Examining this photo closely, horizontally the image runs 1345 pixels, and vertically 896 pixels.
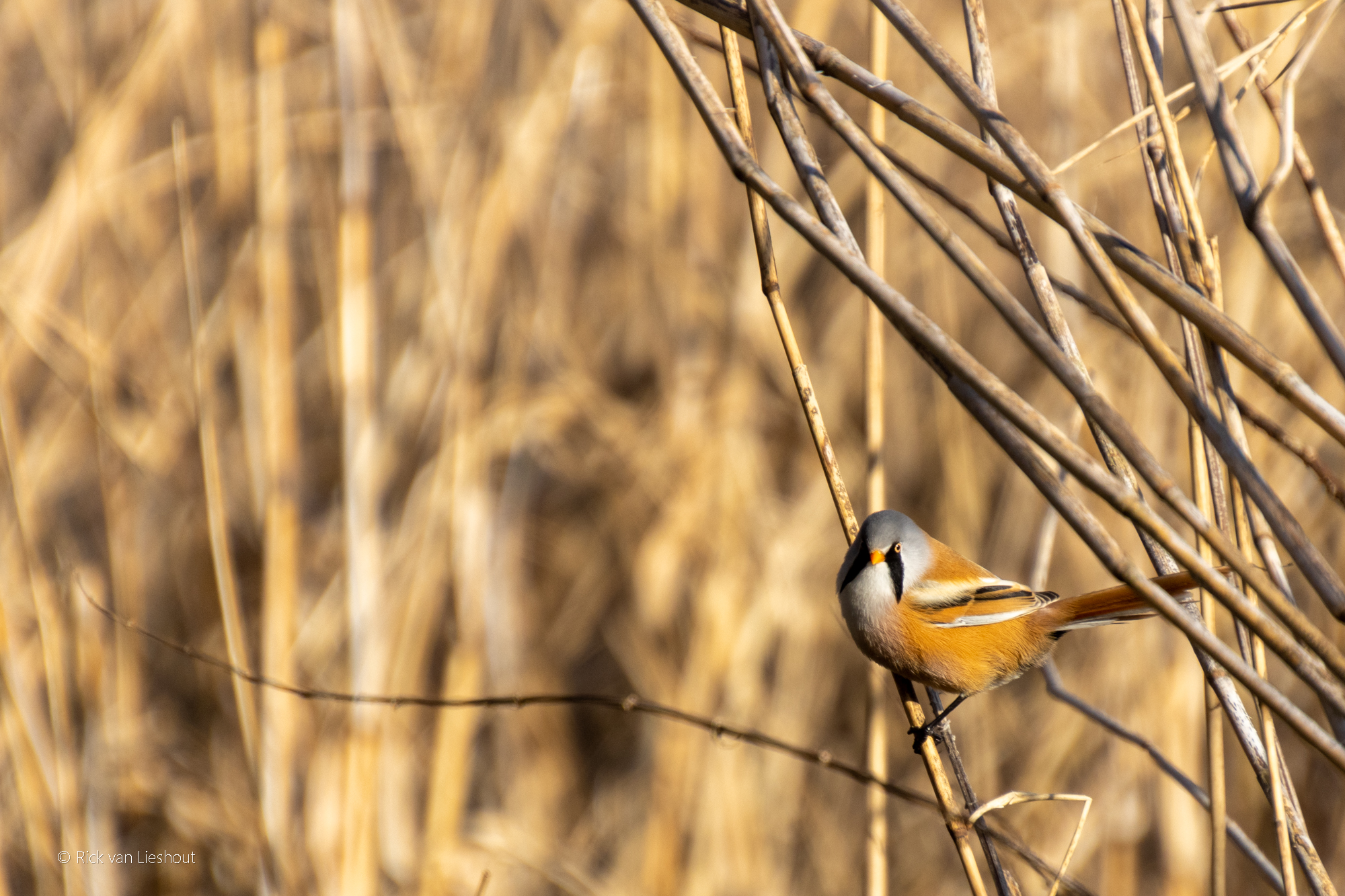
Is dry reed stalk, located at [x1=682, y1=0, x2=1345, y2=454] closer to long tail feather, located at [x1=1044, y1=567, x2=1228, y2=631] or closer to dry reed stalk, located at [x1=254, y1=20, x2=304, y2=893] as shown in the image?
long tail feather, located at [x1=1044, y1=567, x2=1228, y2=631]

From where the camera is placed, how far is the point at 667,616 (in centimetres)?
252

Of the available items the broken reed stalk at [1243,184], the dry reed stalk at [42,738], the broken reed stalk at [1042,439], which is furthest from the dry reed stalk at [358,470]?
the broken reed stalk at [1243,184]

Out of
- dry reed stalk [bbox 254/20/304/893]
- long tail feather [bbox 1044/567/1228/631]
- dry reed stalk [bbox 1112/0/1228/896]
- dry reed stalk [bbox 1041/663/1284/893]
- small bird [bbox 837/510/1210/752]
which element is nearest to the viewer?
dry reed stalk [bbox 1112/0/1228/896]

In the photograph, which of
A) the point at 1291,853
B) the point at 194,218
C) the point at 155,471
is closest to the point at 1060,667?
the point at 1291,853

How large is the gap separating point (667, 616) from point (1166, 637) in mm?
1157

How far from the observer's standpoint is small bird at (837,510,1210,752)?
1231 millimetres

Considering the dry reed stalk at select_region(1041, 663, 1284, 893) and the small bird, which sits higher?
the small bird

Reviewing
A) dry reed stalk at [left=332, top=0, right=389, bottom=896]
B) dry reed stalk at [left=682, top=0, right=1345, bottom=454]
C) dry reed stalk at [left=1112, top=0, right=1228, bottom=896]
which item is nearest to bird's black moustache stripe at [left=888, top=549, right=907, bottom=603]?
dry reed stalk at [left=1112, top=0, right=1228, bottom=896]

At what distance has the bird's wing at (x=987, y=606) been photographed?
130cm

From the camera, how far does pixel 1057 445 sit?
0.65m

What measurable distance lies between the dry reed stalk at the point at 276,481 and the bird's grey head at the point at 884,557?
102 cm

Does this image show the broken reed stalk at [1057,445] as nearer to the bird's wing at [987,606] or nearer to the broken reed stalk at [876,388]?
the broken reed stalk at [876,388]

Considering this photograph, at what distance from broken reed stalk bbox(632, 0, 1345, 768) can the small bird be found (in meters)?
0.50

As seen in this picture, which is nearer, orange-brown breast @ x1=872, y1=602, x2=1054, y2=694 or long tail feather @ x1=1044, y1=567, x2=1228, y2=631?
long tail feather @ x1=1044, y1=567, x2=1228, y2=631
